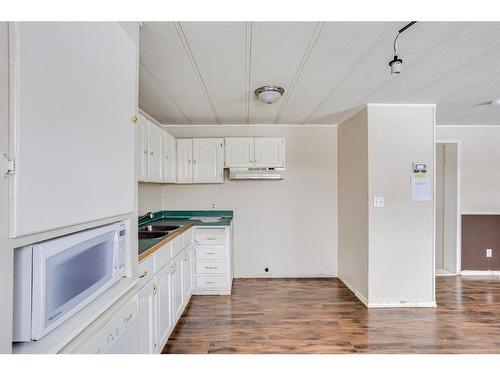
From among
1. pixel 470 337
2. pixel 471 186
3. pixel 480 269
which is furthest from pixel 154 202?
pixel 480 269

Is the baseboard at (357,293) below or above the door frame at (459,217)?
below

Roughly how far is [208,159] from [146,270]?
2184mm

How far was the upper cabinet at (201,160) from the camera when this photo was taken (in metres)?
3.70

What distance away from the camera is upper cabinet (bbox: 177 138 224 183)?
3699 millimetres

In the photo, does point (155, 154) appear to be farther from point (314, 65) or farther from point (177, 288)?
point (314, 65)

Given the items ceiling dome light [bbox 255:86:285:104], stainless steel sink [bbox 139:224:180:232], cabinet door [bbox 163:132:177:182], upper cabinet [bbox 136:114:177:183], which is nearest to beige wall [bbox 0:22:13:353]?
upper cabinet [bbox 136:114:177:183]

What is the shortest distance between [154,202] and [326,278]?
2.76 m

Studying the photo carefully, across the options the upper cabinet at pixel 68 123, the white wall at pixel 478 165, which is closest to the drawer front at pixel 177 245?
the upper cabinet at pixel 68 123

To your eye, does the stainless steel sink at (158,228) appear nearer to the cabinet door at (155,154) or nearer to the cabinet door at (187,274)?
the cabinet door at (187,274)

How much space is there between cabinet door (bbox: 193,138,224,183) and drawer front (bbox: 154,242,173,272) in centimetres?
151

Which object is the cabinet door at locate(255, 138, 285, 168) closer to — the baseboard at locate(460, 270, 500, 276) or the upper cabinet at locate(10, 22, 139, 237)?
the upper cabinet at locate(10, 22, 139, 237)

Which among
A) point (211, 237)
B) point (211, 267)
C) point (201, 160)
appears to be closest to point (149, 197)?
point (201, 160)

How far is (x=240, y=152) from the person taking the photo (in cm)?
373

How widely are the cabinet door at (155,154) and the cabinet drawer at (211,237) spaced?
0.86m
